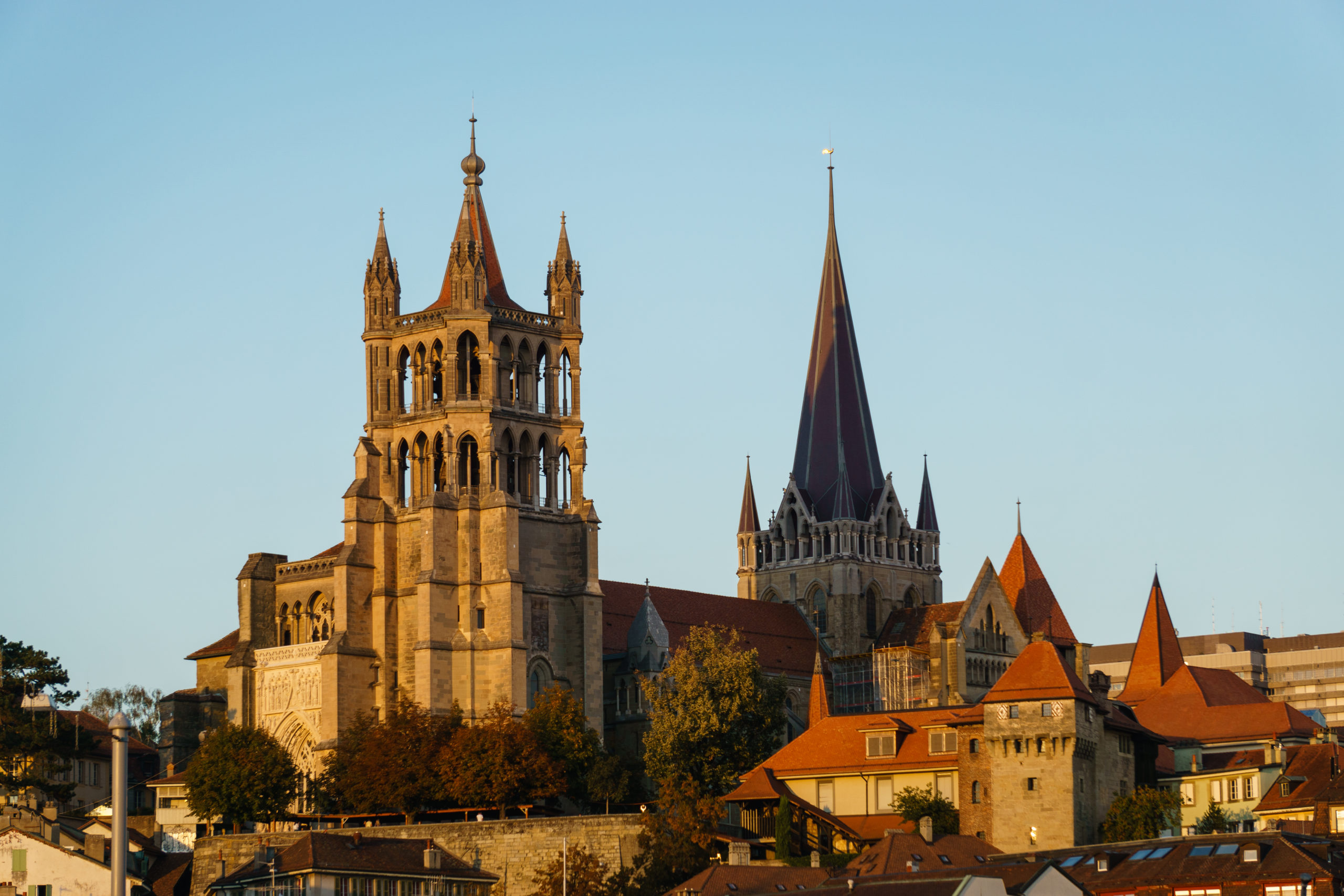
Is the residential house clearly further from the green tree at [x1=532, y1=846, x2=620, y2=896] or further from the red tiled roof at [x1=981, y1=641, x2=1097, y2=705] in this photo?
the red tiled roof at [x1=981, y1=641, x2=1097, y2=705]

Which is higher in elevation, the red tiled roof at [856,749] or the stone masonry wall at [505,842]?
the red tiled roof at [856,749]

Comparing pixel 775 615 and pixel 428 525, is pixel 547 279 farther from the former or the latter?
pixel 775 615

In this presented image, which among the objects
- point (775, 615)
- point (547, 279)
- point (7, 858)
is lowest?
point (7, 858)

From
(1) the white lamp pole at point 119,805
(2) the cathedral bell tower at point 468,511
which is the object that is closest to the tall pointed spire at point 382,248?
(2) the cathedral bell tower at point 468,511

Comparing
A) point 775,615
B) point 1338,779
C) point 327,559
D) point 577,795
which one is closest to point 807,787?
point 577,795

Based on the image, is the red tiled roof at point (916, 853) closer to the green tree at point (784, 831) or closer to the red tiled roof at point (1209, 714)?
the green tree at point (784, 831)

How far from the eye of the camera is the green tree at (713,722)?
8806 centimetres

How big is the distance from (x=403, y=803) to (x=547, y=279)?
91.3 feet

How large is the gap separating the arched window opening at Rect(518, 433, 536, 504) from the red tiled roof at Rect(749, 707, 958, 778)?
18.5 metres

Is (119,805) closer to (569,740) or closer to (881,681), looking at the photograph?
(569,740)

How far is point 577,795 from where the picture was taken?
88625mm

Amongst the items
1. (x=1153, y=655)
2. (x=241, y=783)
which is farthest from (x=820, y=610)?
(x=241, y=783)

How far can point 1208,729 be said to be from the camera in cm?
9250

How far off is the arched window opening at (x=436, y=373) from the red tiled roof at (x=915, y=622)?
98.6 feet
